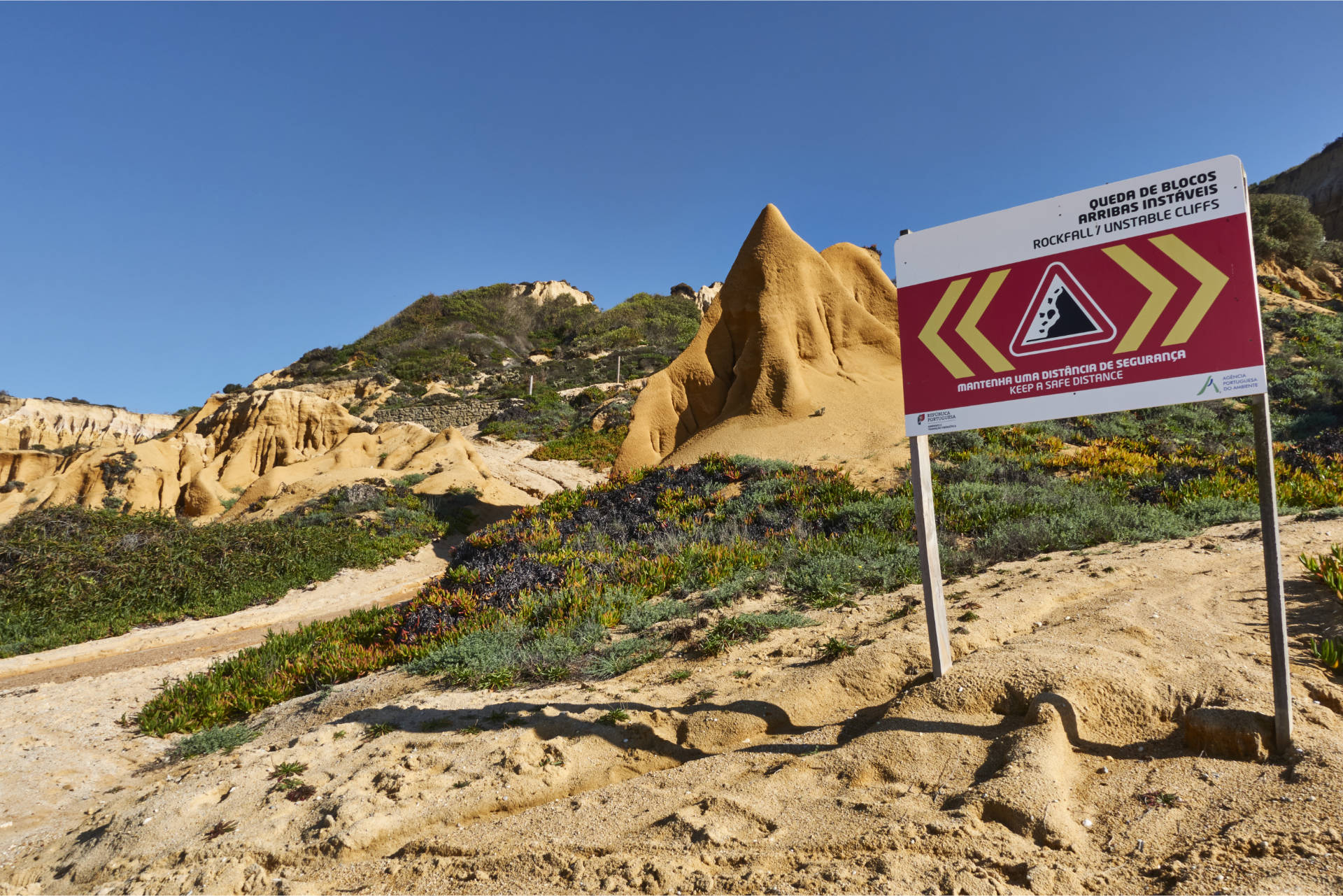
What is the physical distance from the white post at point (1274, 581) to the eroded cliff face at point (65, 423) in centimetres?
3822

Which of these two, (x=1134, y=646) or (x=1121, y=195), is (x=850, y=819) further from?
(x=1121, y=195)

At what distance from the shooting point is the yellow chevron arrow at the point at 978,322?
11.9 feet

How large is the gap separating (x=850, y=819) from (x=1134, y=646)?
2.33 m

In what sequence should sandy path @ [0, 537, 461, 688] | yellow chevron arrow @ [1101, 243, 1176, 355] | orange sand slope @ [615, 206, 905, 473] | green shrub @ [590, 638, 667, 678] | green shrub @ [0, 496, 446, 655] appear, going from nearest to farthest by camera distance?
1. yellow chevron arrow @ [1101, 243, 1176, 355]
2. green shrub @ [590, 638, 667, 678]
3. sandy path @ [0, 537, 461, 688]
4. green shrub @ [0, 496, 446, 655]
5. orange sand slope @ [615, 206, 905, 473]

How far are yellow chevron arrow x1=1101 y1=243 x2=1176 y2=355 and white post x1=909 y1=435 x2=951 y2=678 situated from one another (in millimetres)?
1084

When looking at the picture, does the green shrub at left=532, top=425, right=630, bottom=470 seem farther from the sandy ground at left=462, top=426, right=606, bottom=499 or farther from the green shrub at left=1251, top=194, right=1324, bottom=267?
the green shrub at left=1251, top=194, right=1324, bottom=267

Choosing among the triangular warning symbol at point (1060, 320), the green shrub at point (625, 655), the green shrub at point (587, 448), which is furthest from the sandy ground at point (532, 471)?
the triangular warning symbol at point (1060, 320)

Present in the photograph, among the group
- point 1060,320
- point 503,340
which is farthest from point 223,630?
point 503,340

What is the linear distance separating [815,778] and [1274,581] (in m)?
2.17

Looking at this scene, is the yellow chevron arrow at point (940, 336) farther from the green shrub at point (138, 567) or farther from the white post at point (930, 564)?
the green shrub at point (138, 567)

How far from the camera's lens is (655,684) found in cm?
481

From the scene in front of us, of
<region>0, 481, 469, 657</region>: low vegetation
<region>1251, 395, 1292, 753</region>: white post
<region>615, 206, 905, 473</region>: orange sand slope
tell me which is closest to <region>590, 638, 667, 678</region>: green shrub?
<region>1251, 395, 1292, 753</region>: white post

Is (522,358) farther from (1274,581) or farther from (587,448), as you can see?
(1274,581)

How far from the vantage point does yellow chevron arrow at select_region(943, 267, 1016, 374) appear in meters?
3.63
